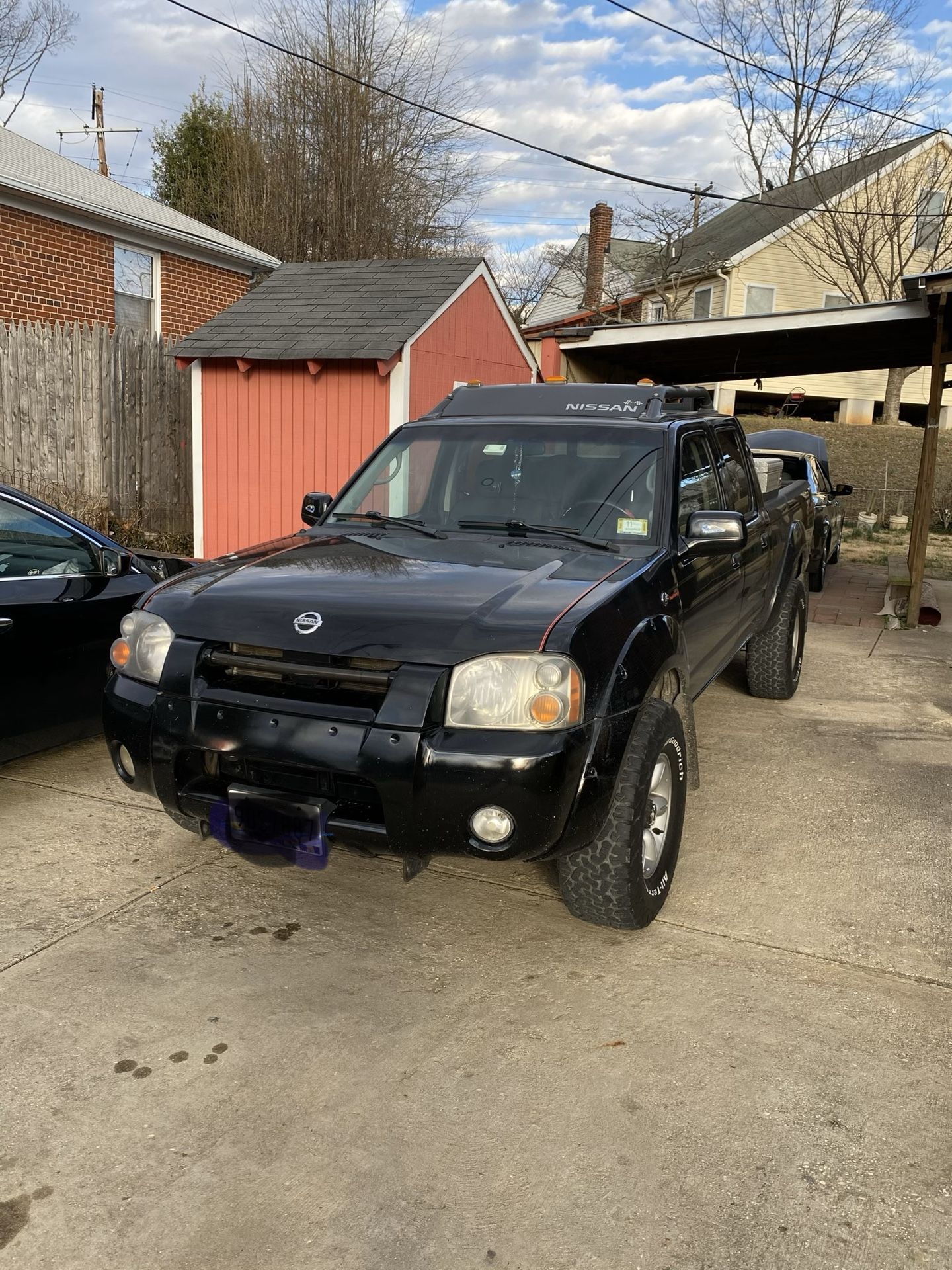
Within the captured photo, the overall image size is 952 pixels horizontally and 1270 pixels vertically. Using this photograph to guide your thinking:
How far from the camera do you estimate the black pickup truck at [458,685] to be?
2.97 metres

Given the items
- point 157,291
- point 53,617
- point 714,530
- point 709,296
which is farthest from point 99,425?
point 709,296

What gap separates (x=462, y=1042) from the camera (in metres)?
2.95

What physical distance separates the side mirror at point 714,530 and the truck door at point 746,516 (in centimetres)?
105

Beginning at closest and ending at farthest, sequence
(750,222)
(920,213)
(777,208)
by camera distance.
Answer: (920,213)
(777,208)
(750,222)

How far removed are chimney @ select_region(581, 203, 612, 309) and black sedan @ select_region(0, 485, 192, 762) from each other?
97.2 feet

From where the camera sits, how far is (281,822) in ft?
10.2

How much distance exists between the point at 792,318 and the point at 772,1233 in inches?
399

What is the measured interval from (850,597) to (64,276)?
1073 centimetres

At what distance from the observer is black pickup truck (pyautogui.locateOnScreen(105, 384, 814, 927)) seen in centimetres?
297

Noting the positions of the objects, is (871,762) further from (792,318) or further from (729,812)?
(792,318)

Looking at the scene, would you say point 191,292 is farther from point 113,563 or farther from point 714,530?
point 714,530

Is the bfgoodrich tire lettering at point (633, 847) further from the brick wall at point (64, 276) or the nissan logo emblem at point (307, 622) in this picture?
the brick wall at point (64, 276)

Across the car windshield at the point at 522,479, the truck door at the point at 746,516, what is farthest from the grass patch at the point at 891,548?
the car windshield at the point at 522,479

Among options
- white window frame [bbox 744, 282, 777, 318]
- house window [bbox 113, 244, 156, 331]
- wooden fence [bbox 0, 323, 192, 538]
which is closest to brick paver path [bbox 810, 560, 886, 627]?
wooden fence [bbox 0, 323, 192, 538]
